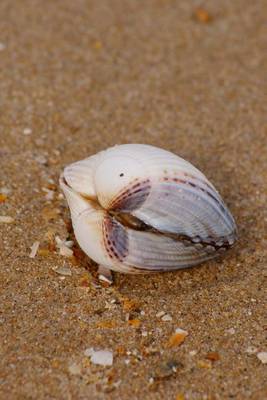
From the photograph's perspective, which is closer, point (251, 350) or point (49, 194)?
point (251, 350)

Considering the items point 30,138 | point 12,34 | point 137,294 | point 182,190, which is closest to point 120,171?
point 182,190

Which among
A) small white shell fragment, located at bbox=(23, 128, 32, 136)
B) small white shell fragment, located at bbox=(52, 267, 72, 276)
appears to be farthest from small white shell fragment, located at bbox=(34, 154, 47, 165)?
small white shell fragment, located at bbox=(52, 267, 72, 276)

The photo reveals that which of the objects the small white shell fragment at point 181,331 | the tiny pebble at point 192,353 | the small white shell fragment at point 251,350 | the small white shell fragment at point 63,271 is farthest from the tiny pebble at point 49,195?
the small white shell fragment at point 251,350

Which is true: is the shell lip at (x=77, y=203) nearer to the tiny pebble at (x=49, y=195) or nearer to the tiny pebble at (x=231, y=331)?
the tiny pebble at (x=49, y=195)

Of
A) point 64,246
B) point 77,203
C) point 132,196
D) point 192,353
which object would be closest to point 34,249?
point 64,246

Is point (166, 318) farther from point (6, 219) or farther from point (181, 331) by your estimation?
point (6, 219)

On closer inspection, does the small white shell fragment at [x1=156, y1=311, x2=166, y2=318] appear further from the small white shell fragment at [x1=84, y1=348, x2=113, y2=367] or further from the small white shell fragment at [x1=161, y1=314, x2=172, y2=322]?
the small white shell fragment at [x1=84, y1=348, x2=113, y2=367]
